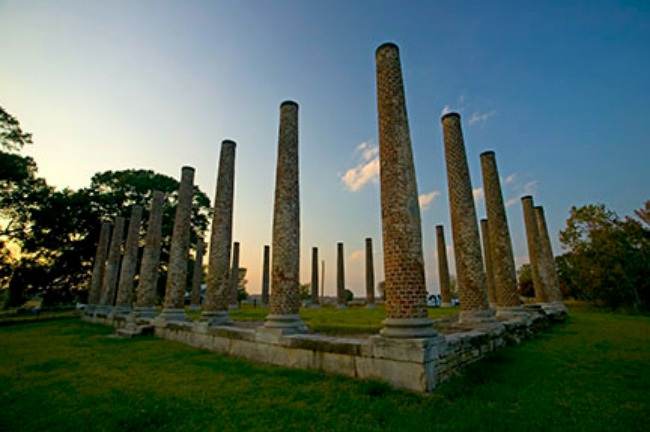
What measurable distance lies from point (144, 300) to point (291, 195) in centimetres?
1346

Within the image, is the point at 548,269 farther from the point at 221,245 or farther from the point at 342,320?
the point at 221,245

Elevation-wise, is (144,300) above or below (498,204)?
below

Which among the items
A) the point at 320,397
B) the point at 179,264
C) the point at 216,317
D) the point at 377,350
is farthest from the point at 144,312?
the point at 377,350

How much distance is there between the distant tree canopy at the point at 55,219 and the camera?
2923cm

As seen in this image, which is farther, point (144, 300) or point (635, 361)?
point (144, 300)

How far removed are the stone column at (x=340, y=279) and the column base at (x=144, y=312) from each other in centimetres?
2504

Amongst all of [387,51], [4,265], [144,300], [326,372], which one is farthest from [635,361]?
[4,265]

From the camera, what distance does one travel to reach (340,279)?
42.6 m

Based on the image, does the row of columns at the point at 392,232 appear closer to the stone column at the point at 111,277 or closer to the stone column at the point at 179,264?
the stone column at the point at 179,264

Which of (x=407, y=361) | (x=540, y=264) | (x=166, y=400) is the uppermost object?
(x=540, y=264)

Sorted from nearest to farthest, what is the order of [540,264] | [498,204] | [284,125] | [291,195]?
[291,195] < [284,125] < [498,204] < [540,264]

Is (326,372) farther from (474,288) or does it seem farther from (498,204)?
(498,204)

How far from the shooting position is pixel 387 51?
9.21 meters

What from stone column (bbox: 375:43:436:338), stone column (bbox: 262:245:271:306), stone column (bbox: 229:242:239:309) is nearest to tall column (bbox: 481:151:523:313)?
stone column (bbox: 375:43:436:338)
